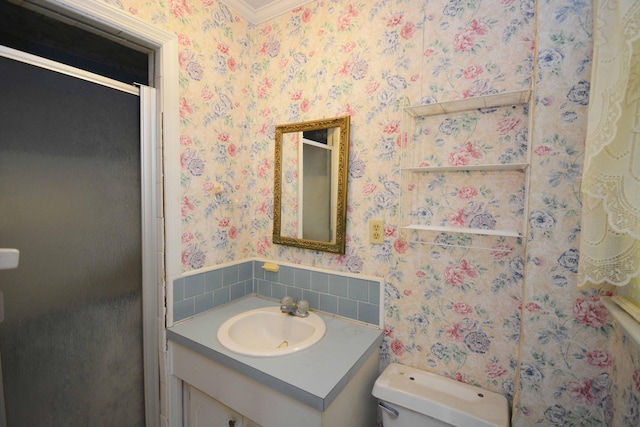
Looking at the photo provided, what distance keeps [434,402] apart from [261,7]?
2097mm

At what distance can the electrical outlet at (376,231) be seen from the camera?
1296 mm

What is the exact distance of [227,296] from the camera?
1569 mm

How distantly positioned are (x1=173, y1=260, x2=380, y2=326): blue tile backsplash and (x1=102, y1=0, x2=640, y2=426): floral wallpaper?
77 millimetres

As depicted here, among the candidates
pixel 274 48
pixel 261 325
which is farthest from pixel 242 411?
pixel 274 48

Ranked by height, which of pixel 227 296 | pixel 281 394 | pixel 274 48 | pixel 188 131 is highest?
pixel 274 48

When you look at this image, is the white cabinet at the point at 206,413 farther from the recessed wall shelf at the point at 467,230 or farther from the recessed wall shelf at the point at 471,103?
the recessed wall shelf at the point at 471,103

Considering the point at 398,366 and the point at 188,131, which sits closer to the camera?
the point at 398,366

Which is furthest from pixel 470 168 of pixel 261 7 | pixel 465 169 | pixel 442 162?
pixel 261 7

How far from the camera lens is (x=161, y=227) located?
1.28 m

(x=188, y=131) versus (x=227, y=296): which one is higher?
(x=188, y=131)

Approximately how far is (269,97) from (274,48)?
0.27 m

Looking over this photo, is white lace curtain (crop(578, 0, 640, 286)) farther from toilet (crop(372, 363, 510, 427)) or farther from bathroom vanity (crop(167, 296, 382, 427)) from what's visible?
bathroom vanity (crop(167, 296, 382, 427))

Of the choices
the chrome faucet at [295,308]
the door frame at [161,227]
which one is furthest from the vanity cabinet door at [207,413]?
the chrome faucet at [295,308]

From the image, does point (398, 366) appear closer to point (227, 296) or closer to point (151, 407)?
point (227, 296)
